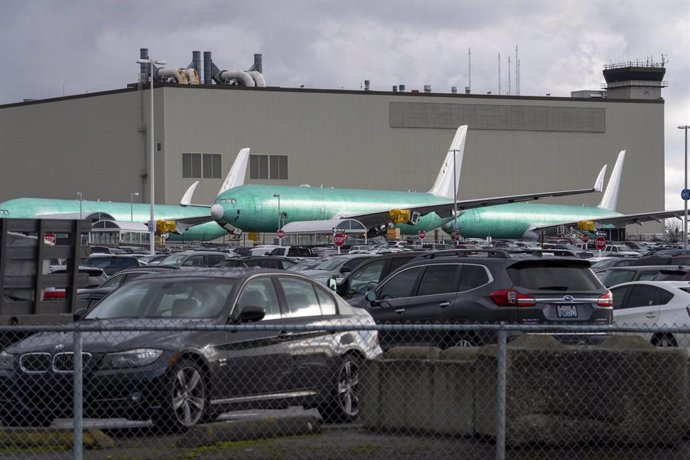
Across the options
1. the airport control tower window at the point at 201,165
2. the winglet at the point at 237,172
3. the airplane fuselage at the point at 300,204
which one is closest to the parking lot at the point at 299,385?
the airplane fuselage at the point at 300,204

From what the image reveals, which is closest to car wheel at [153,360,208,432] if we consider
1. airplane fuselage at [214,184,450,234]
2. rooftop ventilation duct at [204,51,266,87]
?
airplane fuselage at [214,184,450,234]

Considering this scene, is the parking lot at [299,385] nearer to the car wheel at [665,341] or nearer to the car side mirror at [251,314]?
the car side mirror at [251,314]

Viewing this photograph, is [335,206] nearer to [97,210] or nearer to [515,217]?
[97,210]

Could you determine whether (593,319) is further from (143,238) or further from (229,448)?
(143,238)

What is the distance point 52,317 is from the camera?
44.8ft

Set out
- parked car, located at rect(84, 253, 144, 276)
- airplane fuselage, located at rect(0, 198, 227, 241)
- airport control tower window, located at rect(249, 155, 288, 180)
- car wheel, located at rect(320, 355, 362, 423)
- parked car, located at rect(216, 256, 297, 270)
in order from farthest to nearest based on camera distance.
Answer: airport control tower window, located at rect(249, 155, 288, 180) < airplane fuselage, located at rect(0, 198, 227, 241) < parked car, located at rect(84, 253, 144, 276) < parked car, located at rect(216, 256, 297, 270) < car wheel, located at rect(320, 355, 362, 423)

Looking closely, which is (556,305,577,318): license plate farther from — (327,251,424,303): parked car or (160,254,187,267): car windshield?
(160,254,187,267): car windshield

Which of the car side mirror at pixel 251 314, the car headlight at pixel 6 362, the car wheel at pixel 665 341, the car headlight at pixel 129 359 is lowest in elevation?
the car wheel at pixel 665 341

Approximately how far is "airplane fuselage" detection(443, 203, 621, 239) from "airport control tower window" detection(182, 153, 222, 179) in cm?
2076

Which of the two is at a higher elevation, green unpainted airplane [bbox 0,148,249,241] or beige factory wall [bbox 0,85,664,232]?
beige factory wall [bbox 0,85,664,232]

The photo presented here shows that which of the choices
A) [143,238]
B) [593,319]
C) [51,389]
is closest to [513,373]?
[51,389]

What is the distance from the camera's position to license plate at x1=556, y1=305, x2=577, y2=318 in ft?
46.8

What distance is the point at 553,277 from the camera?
1454 cm

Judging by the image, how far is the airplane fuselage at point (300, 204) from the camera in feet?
262
